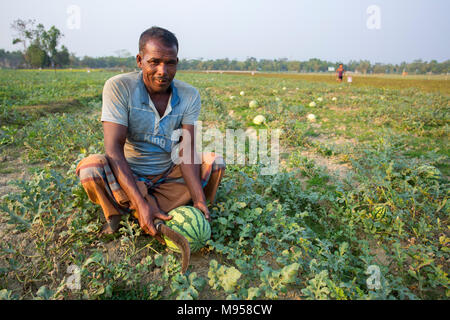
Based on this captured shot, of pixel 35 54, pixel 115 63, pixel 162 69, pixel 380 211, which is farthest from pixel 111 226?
pixel 115 63

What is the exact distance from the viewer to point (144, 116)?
2.38 m

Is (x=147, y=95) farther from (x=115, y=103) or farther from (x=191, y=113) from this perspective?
(x=191, y=113)

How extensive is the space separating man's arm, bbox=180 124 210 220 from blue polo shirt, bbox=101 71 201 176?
10cm

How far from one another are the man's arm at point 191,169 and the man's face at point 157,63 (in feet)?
1.60

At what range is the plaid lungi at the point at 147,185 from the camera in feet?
7.02

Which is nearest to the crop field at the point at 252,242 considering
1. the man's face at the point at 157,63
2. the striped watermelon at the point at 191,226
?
the striped watermelon at the point at 191,226

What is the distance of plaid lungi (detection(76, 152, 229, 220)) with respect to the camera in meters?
2.14

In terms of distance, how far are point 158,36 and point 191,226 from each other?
152 centimetres

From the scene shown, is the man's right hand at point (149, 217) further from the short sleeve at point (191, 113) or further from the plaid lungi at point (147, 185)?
the short sleeve at point (191, 113)

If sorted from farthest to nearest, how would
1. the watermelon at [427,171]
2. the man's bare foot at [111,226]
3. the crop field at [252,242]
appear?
the watermelon at [427,171] → the man's bare foot at [111,226] → the crop field at [252,242]

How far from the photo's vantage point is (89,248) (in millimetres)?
2293
